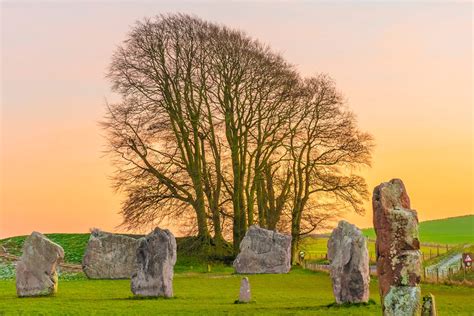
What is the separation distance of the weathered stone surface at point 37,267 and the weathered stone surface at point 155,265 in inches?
131

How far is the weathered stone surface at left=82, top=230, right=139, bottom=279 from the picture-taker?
44.8 metres

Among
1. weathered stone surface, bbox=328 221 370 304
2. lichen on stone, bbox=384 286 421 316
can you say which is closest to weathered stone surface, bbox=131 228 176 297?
weathered stone surface, bbox=328 221 370 304

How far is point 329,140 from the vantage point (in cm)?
5481

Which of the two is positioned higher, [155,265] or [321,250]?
[321,250]

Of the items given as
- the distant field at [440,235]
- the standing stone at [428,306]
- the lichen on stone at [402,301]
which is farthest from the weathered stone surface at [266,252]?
the standing stone at [428,306]

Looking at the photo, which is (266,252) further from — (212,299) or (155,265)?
(155,265)

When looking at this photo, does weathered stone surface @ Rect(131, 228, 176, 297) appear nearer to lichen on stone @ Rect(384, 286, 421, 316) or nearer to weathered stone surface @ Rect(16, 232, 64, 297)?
weathered stone surface @ Rect(16, 232, 64, 297)

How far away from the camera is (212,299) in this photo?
3077cm

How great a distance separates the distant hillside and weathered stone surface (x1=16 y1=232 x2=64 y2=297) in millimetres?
59731

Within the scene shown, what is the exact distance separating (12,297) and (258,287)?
1115cm

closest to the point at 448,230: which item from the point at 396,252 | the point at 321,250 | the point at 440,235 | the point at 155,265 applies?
the point at 440,235

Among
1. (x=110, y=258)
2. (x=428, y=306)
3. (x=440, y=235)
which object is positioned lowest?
(x=428, y=306)

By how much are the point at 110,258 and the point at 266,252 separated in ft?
28.7

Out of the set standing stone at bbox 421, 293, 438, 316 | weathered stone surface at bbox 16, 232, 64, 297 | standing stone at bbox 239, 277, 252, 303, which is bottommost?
standing stone at bbox 421, 293, 438, 316
